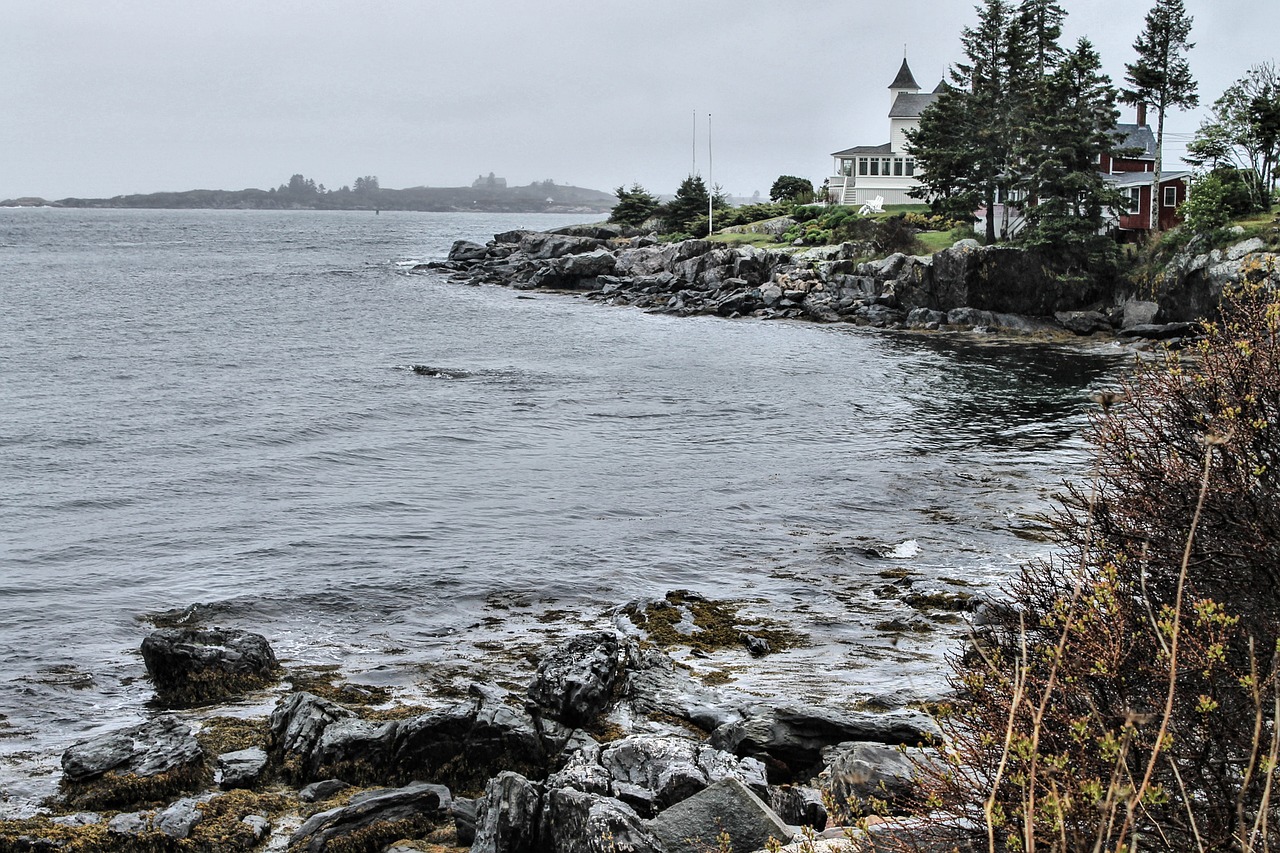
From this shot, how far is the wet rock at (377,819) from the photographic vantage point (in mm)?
10453

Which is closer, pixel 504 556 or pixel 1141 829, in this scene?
pixel 1141 829

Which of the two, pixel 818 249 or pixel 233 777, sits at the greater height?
pixel 818 249

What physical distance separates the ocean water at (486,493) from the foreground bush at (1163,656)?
22.2 ft

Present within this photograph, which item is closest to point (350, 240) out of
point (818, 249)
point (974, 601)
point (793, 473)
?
point (818, 249)

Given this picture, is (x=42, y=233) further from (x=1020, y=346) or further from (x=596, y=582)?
(x=596, y=582)

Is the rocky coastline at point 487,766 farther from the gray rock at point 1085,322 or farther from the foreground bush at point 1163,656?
the gray rock at point 1085,322

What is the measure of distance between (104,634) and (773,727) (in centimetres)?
1095

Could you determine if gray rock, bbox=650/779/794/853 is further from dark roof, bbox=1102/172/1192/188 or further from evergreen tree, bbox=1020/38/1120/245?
dark roof, bbox=1102/172/1192/188

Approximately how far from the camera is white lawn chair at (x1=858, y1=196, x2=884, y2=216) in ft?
274

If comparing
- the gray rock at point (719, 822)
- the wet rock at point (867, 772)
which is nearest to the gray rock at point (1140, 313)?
the wet rock at point (867, 772)

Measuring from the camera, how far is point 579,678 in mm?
13719

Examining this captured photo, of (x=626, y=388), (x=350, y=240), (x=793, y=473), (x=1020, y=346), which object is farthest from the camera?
(x=350, y=240)

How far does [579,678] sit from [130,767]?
519 centimetres

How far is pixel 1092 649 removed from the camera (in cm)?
643
